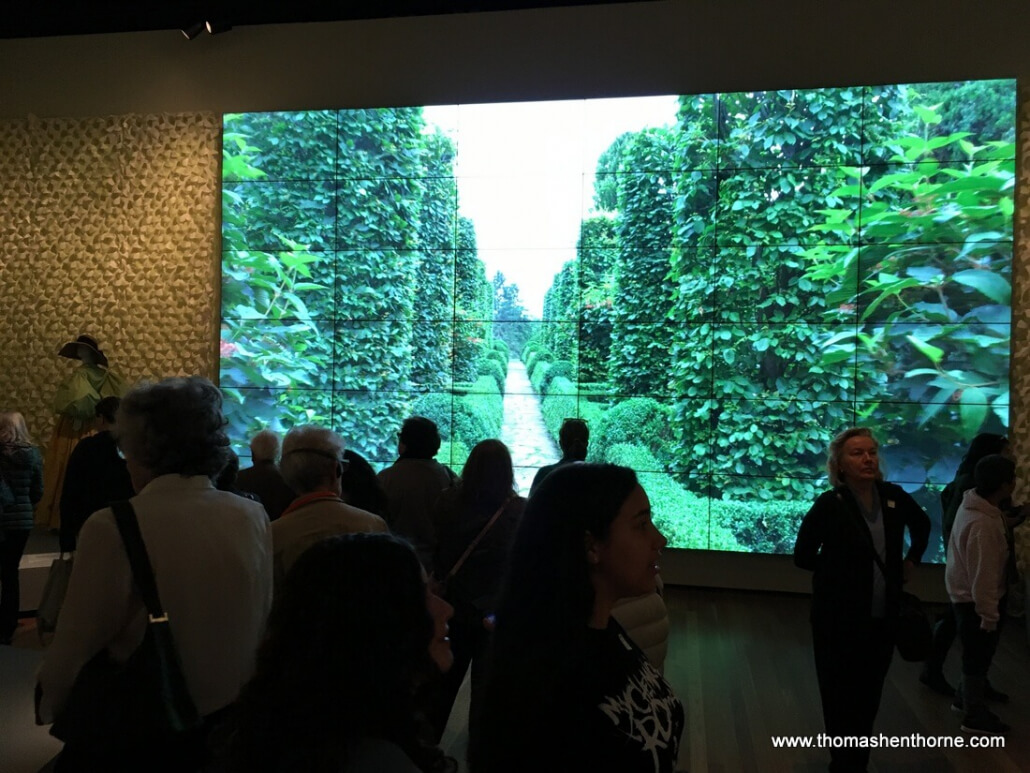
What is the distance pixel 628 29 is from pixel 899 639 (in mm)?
5901

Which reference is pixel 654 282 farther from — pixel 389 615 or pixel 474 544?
pixel 389 615

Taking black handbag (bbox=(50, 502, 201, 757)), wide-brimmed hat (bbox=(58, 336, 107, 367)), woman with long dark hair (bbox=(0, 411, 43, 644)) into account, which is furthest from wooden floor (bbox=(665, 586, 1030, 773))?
wide-brimmed hat (bbox=(58, 336, 107, 367))

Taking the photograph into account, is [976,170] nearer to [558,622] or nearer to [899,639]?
[899,639]

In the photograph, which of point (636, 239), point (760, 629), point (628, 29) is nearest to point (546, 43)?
point (628, 29)

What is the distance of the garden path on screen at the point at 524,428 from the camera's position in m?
7.57

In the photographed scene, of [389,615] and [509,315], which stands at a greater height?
[509,315]

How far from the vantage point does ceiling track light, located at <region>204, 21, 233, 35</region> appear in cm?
819

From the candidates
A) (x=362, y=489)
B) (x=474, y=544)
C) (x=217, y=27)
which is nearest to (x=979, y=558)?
(x=474, y=544)

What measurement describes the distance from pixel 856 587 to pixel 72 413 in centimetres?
719

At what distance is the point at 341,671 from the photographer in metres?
1.17

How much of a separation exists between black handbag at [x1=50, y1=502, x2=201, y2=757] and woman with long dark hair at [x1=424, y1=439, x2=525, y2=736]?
1.69m

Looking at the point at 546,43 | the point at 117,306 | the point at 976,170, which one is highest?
the point at 546,43

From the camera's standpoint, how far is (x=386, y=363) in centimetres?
790

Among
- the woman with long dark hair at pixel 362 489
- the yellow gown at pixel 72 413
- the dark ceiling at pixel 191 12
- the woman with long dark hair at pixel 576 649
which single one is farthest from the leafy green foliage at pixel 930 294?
the yellow gown at pixel 72 413
